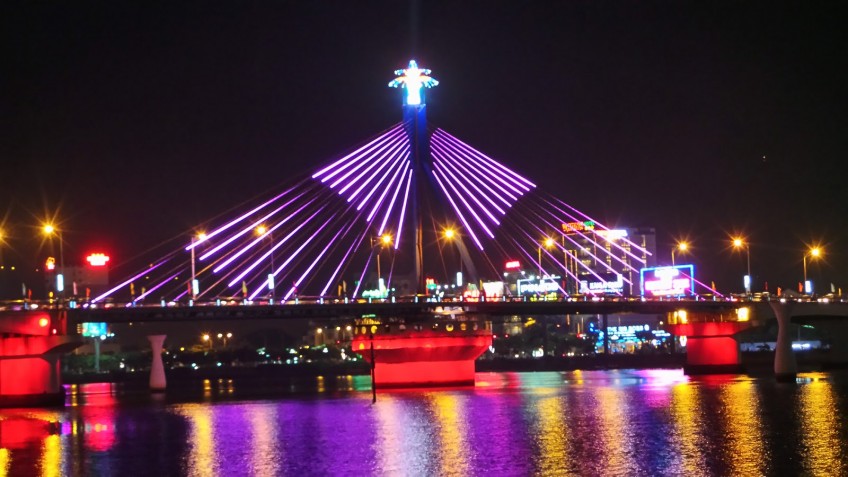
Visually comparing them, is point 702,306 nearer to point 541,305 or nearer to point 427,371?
point 541,305

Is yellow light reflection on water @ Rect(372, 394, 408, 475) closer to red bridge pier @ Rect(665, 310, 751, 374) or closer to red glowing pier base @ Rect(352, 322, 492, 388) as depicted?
red glowing pier base @ Rect(352, 322, 492, 388)

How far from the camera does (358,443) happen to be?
41375 millimetres

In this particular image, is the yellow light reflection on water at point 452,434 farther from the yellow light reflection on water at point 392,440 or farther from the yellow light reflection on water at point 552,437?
the yellow light reflection on water at point 552,437

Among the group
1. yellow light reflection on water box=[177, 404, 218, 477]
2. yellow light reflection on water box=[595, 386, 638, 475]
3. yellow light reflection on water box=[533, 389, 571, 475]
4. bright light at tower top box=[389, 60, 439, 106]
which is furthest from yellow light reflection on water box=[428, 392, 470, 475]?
bright light at tower top box=[389, 60, 439, 106]

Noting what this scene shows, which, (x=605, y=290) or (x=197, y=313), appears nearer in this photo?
(x=197, y=313)

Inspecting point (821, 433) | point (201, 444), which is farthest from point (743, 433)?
point (201, 444)

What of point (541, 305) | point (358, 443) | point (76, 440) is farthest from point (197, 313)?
point (358, 443)

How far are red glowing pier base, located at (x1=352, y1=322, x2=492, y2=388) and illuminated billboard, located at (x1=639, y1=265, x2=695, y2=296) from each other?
1243 inches

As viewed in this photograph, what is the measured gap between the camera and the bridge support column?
243 feet

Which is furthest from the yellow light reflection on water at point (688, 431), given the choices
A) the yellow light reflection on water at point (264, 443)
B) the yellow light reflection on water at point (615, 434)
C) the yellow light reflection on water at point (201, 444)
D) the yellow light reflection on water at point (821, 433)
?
the yellow light reflection on water at point (201, 444)

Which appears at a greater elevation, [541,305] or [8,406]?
[541,305]

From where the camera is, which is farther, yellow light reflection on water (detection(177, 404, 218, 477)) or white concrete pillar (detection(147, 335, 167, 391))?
white concrete pillar (detection(147, 335, 167, 391))

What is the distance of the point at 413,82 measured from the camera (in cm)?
6975

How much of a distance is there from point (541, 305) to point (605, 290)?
190 feet
